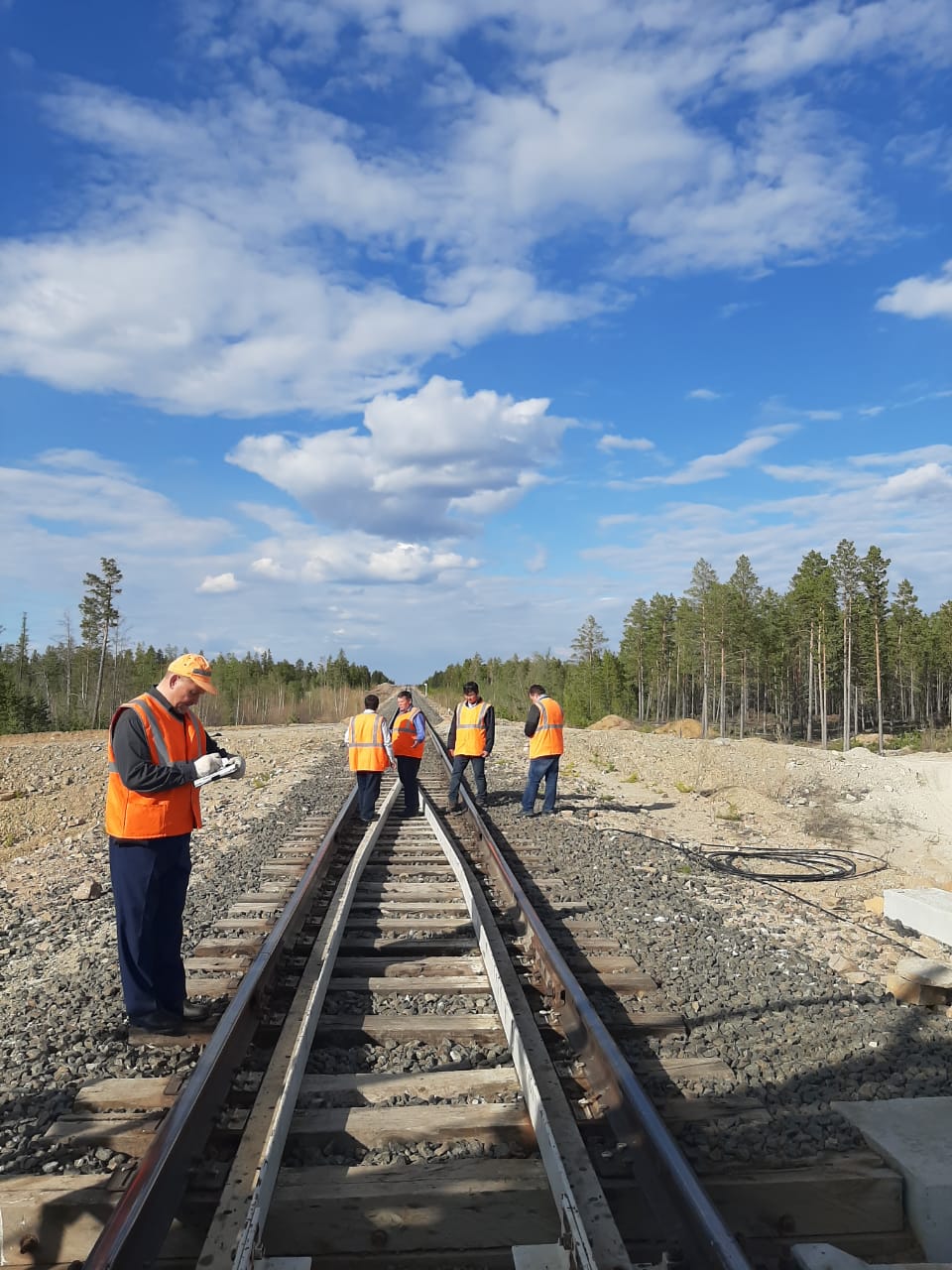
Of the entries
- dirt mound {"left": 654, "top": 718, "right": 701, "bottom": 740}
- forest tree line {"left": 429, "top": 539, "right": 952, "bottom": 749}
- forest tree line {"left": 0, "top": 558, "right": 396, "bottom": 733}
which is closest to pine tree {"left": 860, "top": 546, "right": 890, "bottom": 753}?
forest tree line {"left": 429, "top": 539, "right": 952, "bottom": 749}

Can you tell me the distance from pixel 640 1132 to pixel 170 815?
2638mm

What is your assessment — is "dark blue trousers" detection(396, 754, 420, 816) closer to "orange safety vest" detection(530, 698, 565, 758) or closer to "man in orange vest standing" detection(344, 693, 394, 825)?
"man in orange vest standing" detection(344, 693, 394, 825)

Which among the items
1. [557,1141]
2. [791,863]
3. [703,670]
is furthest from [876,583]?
[557,1141]

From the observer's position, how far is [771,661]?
209 feet

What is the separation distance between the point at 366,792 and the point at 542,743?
2378 mm

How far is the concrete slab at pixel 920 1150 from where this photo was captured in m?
2.85

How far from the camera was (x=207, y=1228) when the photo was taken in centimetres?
270

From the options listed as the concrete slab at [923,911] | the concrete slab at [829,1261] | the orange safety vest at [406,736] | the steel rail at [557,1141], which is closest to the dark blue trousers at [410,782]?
the orange safety vest at [406,736]

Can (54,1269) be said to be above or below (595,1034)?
below

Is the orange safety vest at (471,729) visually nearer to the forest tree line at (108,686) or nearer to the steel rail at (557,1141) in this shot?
the steel rail at (557,1141)

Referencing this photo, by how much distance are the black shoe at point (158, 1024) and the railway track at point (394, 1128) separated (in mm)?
102

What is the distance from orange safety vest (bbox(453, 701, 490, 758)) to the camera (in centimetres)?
1171

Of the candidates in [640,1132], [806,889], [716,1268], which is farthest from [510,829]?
[716,1268]

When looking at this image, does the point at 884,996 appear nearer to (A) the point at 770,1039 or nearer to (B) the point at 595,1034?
(A) the point at 770,1039
